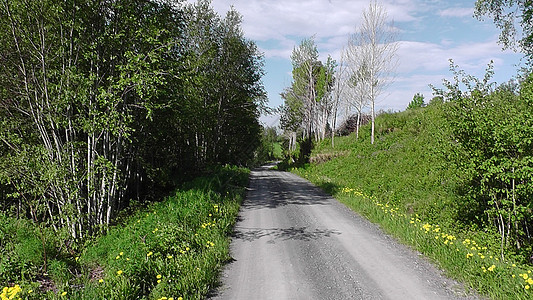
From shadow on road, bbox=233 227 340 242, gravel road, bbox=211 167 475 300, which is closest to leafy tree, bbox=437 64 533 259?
gravel road, bbox=211 167 475 300

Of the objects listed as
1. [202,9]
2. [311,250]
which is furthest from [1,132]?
[202,9]

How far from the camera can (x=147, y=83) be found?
28.2ft

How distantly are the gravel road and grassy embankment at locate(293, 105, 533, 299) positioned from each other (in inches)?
18.0

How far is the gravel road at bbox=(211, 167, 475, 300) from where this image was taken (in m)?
5.31

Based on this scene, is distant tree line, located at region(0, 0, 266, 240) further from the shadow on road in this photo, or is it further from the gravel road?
the gravel road

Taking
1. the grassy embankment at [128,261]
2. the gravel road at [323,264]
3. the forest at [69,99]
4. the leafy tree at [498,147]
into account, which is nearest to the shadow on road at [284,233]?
the gravel road at [323,264]

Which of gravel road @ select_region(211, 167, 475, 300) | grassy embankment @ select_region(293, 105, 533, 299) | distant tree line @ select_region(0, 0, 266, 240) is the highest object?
distant tree line @ select_region(0, 0, 266, 240)

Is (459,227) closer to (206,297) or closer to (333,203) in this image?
(333,203)

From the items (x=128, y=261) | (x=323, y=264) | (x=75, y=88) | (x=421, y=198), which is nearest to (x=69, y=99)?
(x=75, y=88)

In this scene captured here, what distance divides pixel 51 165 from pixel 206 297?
20.4 ft

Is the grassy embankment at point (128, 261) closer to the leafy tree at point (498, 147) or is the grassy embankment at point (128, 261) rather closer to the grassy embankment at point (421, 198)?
the grassy embankment at point (421, 198)

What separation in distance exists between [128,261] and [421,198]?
36.0ft

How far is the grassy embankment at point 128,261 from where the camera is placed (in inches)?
202

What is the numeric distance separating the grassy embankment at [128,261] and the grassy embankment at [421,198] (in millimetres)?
4744
